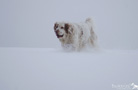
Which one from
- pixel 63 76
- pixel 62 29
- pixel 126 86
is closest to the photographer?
pixel 126 86

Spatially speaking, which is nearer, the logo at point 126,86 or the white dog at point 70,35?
A: the logo at point 126,86

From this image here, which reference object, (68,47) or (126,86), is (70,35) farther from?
(126,86)

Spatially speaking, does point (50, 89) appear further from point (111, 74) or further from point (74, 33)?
point (74, 33)

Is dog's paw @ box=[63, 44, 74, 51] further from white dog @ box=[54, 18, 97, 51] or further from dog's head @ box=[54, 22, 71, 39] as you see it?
dog's head @ box=[54, 22, 71, 39]

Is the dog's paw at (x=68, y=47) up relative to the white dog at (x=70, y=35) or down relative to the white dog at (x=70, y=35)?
down

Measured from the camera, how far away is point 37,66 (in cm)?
261

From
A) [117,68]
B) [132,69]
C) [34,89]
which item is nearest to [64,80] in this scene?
[34,89]

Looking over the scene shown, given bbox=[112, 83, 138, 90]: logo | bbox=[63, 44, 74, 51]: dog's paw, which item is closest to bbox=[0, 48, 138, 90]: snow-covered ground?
bbox=[112, 83, 138, 90]: logo

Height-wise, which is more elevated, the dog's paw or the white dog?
the white dog

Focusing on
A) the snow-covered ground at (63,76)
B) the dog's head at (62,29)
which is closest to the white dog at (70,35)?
the dog's head at (62,29)

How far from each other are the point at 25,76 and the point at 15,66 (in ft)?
1.63

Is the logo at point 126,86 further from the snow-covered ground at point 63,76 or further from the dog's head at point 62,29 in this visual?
the dog's head at point 62,29

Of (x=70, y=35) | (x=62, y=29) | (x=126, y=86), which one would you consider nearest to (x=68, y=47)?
(x=70, y=35)

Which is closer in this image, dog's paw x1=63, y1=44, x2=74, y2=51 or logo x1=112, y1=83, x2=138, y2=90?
logo x1=112, y1=83, x2=138, y2=90
